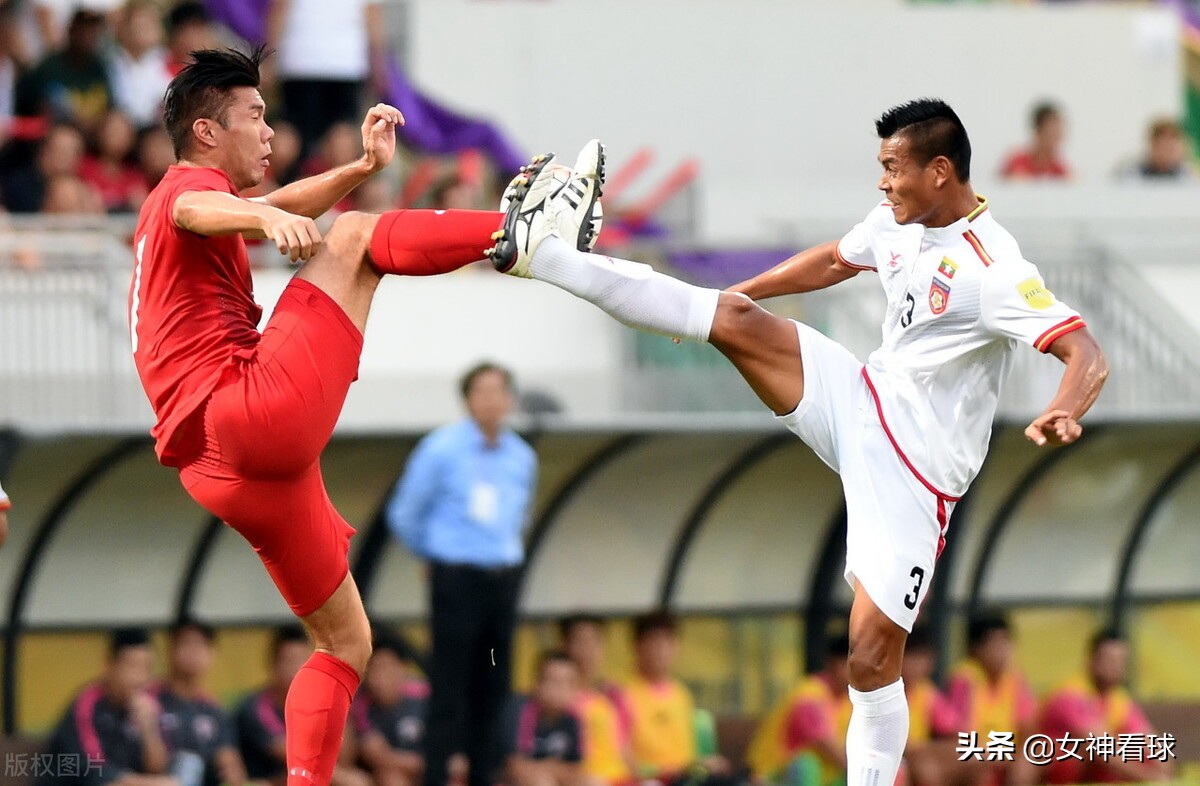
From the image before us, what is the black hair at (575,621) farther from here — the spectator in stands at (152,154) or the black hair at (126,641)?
the spectator in stands at (152,154)

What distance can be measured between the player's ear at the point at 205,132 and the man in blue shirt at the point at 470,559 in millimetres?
3978

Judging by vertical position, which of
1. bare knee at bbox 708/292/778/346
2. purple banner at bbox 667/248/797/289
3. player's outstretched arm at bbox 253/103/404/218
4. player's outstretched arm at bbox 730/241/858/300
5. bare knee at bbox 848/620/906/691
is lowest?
bare knee at bbox 848/620/906/691

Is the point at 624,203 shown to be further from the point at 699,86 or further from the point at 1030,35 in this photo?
the point at 1030,35

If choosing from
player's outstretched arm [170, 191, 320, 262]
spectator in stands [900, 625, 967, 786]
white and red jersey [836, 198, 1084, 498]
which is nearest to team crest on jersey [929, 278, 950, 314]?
white and red jersey [836, 198, 1084, 498]

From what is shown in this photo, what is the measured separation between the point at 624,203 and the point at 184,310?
Result: 26.3 feet

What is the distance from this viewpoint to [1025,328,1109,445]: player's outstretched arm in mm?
5680

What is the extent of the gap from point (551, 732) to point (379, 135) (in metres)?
4.97

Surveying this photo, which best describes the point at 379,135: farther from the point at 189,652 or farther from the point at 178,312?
the point at 189,652

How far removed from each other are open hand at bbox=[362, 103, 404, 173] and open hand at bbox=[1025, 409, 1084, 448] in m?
2.07

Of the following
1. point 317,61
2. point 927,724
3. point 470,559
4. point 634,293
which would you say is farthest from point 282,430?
point 317,61

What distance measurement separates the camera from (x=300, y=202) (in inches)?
251

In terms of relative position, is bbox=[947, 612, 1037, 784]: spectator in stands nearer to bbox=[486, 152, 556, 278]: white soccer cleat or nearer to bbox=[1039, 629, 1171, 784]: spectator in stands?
bbox=[1039, 629, 1171, 784]: spectator in stands

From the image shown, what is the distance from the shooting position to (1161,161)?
15.0 metres

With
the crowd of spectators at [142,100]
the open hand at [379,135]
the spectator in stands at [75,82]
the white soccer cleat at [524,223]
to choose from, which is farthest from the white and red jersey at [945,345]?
the spectator in stands at [75,82]
